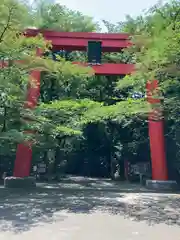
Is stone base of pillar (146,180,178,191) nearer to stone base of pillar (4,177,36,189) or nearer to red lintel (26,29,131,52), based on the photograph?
stone base of pillar (4,177,36,189)

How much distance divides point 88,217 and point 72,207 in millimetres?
1207

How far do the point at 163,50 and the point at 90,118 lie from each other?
15.1ft

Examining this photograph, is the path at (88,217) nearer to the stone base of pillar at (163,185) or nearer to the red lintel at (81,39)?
the stone base of pillar at (163,185)

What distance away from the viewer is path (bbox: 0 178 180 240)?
222 inches

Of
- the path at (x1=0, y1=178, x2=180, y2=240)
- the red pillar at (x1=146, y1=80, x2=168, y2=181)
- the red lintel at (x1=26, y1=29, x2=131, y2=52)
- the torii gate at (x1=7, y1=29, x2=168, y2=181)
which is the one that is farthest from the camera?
the red lintel at (x1=26, y1=29, x2=131, y2=52)

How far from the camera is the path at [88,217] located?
5648 mm

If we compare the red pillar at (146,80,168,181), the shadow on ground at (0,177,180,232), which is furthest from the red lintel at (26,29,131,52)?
the shadow on ground at (0,177,180,232)

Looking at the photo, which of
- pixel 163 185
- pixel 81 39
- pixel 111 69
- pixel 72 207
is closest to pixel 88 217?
pixel 72 207

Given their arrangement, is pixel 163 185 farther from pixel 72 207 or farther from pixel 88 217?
pixel 88 217

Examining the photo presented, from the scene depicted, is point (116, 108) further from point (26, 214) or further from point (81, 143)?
point (81, 143)

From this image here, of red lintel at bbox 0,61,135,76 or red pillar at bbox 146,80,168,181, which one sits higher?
red lintel at bbox 0,61,135,76

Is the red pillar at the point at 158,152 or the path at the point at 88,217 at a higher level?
the red pillar at the point at 158,152

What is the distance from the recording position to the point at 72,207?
8016mm

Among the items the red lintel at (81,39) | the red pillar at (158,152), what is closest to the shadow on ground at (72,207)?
the red pillar at (158,152)
